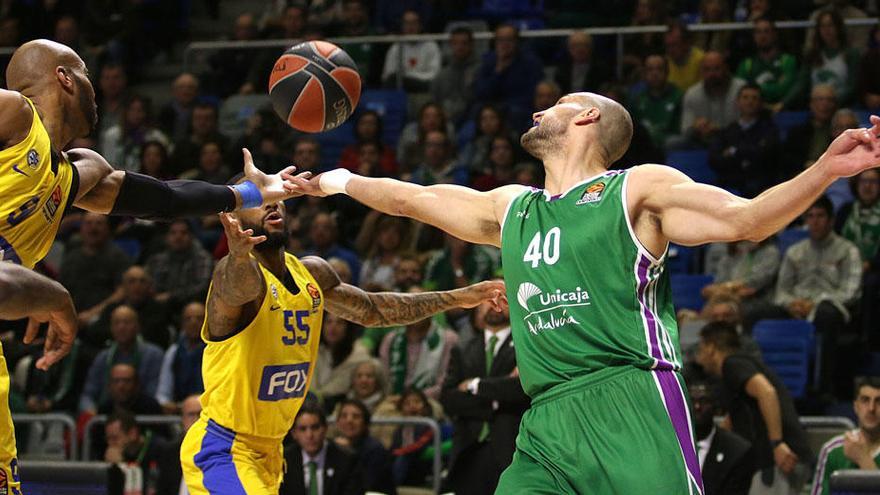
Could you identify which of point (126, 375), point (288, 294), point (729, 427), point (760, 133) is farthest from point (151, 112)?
point (288, 294)

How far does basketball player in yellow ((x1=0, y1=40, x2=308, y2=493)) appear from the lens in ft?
18.1

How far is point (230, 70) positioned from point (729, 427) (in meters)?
9.15

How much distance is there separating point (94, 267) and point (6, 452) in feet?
30.1

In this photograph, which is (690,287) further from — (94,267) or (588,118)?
(588,118)

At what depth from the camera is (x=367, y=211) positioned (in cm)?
1495

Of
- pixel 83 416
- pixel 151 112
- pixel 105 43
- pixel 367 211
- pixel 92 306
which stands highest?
pixel 105 43

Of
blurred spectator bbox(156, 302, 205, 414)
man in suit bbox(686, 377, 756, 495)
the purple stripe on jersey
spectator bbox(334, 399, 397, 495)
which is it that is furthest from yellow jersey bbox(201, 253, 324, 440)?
blurred spectator bbox(156, 302, 205, 414)

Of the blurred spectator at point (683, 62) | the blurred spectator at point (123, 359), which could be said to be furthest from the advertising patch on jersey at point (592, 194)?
the blurred spectator at point (683, 62)

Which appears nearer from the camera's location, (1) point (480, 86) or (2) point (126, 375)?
(2) point (126, 375)

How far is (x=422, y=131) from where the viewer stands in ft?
49.6

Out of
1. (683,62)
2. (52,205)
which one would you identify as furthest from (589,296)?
(683,62)

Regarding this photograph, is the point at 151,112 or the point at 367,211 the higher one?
the point at 151,112

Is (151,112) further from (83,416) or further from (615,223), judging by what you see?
(615,223)

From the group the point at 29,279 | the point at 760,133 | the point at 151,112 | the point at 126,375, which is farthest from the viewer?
the point at 151,112
